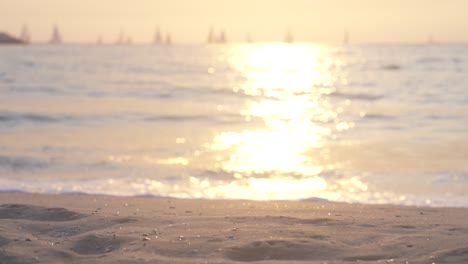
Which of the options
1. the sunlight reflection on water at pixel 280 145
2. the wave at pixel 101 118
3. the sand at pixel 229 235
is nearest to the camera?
the sand at pixel 229 235

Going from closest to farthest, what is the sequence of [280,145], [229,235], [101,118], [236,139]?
[229,235] → [280,145] → [236,139] → [101,118]

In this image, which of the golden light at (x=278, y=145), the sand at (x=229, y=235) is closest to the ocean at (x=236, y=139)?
the golden light at (x=278, y=145)

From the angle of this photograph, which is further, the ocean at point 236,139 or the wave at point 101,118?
the wave at point 101,118

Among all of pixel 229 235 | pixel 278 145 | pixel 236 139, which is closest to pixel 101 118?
pixel 236 139

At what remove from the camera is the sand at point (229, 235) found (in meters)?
3.83

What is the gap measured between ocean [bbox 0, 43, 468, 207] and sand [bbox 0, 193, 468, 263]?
1.86 metres

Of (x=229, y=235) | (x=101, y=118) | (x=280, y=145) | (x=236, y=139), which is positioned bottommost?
(x=229, y=235)

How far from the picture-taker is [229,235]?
425 centimetres

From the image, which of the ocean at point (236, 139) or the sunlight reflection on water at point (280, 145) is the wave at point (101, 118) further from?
the sunlight reflection on water at point (280, 145)

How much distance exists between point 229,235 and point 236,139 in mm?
8193

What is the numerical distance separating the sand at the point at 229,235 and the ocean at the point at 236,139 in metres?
1.86

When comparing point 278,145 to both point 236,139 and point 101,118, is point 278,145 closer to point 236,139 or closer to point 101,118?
point 236,139

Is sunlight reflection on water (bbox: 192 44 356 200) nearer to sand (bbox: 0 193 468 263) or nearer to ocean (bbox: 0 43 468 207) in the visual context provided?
ocean (bbox: 0 43 468 207)

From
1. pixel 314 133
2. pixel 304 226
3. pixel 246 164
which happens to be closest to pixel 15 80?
pixel 314 133
